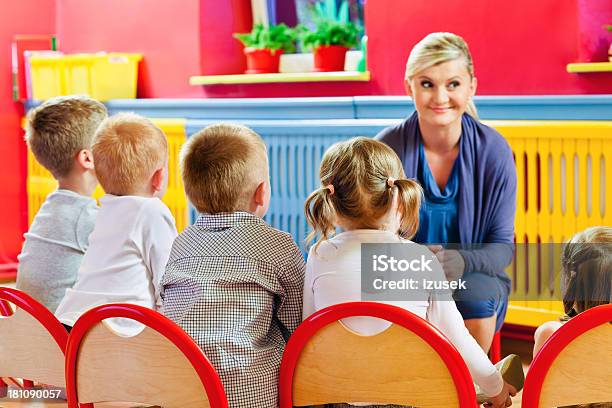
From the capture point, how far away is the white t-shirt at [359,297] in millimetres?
1913

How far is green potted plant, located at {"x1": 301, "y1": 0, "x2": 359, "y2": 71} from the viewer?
4484 millimetres

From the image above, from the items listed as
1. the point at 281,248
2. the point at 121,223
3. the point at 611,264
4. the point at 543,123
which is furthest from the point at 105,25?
the point at 611,264

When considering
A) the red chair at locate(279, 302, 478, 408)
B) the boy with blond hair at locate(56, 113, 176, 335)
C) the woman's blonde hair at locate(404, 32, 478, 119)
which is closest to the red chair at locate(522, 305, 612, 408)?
the red chair at locate(279, 302, 478, 408)

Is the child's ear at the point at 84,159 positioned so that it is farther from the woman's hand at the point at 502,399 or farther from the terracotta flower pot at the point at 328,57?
the terracotta flower pot at the point at 328,57

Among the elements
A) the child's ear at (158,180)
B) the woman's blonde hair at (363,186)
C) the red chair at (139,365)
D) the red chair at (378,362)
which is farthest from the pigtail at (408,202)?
the child's ear at (158,180)

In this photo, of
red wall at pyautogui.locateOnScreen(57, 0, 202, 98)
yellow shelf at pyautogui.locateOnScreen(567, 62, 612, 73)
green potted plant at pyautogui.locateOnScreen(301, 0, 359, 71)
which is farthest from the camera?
red wall at pyautogui.locateOnScreen(57, 0, 202, 98)

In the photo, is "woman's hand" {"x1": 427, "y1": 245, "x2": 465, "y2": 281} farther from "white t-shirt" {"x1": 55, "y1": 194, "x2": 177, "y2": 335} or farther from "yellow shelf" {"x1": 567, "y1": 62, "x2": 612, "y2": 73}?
"yellow shelf" {"x1": 567, "y1": 62, "x2": 612, "y2": 73}

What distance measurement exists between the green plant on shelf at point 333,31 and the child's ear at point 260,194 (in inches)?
97.6

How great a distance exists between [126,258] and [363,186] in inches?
26.5

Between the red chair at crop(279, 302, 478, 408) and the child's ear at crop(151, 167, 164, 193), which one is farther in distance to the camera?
the child's ear at crop(151, 167, 164, 193)

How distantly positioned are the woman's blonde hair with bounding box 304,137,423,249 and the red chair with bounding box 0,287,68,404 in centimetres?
57

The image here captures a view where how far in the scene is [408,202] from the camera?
6.53 ft

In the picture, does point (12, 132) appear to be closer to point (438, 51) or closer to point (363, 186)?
point (438, 51)

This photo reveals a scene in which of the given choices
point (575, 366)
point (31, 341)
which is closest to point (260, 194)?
point (31, 341)
